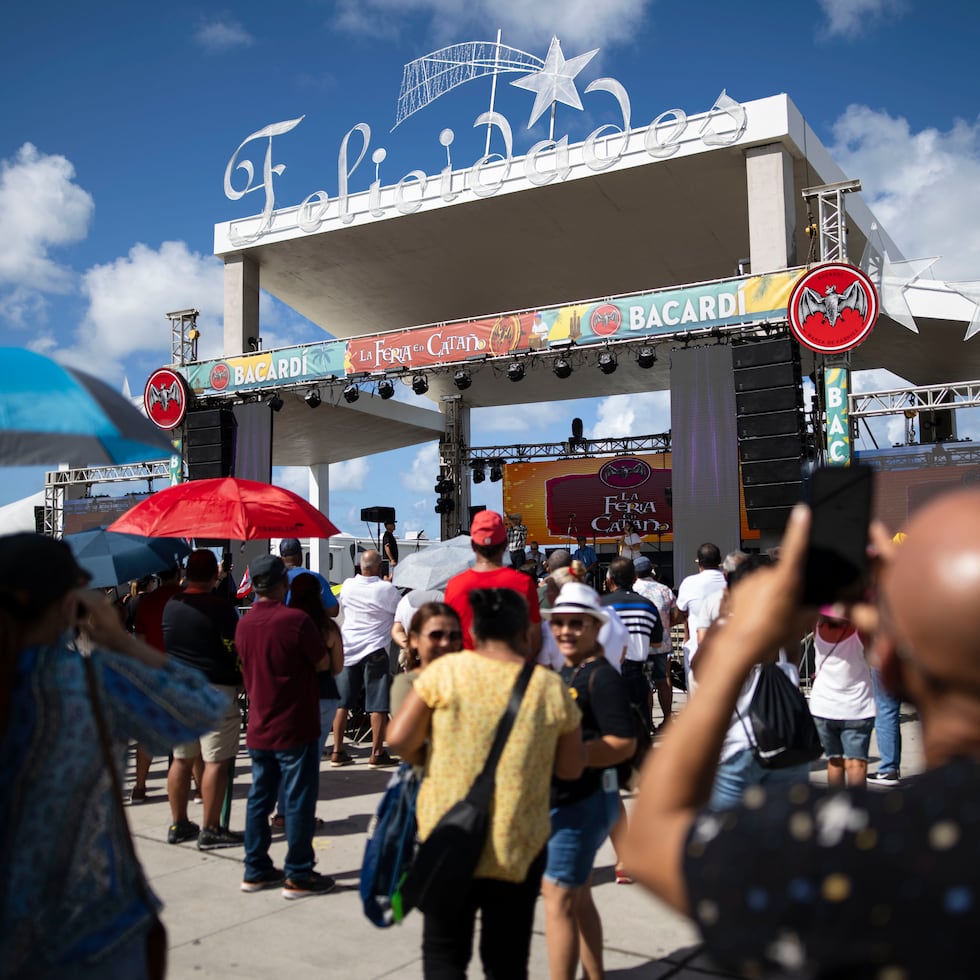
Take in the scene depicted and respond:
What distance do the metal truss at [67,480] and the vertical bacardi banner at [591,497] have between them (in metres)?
10.2

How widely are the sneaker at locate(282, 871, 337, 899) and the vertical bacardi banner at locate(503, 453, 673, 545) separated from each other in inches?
783

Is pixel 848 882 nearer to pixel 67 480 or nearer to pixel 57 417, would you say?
pixel 57 417

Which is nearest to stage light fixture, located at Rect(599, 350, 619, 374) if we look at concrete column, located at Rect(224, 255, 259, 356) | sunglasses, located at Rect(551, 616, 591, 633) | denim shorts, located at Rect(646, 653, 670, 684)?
denim shorts, located at Rect(646, 653, 670, 684)

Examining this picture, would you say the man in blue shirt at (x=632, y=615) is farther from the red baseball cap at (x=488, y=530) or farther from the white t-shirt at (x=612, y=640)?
the white t-shirt at (x=612, y=640)

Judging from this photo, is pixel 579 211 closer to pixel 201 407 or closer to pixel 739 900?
pixel 201 407

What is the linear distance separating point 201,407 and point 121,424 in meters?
16.3

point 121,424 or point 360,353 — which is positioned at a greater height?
point 360,353

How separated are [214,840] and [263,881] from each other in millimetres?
812

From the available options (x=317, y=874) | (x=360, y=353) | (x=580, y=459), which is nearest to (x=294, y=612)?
(x=317, y=874)

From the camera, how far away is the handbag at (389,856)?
2.69m

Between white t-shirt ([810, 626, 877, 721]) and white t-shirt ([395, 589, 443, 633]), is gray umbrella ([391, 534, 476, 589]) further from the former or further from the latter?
white t-shirt ([810, 626, 877, 721])

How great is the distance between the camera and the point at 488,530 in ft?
14.7

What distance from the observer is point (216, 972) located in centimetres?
362

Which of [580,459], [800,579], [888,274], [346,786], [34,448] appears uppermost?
[888,274]
